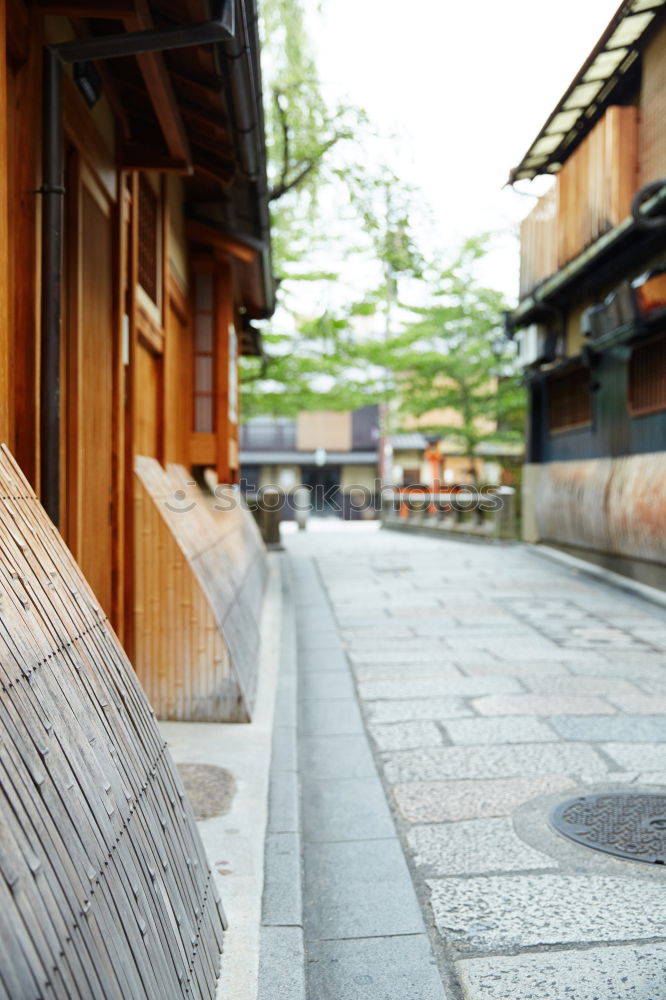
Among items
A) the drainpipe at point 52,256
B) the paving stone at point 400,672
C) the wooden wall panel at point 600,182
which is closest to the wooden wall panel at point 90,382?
the drainpipe at point 52,256

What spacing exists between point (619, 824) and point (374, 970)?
1.74 metres

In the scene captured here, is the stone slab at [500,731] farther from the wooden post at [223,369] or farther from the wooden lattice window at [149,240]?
the wooden post at [223,369]

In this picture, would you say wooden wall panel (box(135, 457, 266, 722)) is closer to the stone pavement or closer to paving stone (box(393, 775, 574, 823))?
the stone pavement

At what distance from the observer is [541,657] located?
8352mm

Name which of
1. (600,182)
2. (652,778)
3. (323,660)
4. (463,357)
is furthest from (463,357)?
(652,778)

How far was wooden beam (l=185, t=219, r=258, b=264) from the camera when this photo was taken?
9727mm

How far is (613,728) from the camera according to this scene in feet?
19.5

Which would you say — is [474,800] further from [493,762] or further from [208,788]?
[208,788]

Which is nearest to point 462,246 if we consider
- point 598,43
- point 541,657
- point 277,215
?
point 277,215

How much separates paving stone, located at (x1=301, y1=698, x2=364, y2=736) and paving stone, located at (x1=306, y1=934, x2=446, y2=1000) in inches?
107

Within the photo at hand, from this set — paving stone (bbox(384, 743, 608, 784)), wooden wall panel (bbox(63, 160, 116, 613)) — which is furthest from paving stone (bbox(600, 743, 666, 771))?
wooden wall panel (bbox(63, 160, 116, 613))

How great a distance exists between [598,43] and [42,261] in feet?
33.6

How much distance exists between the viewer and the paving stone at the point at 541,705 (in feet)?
20.9

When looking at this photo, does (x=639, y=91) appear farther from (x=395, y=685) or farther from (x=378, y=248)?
(x=395, y=685)
